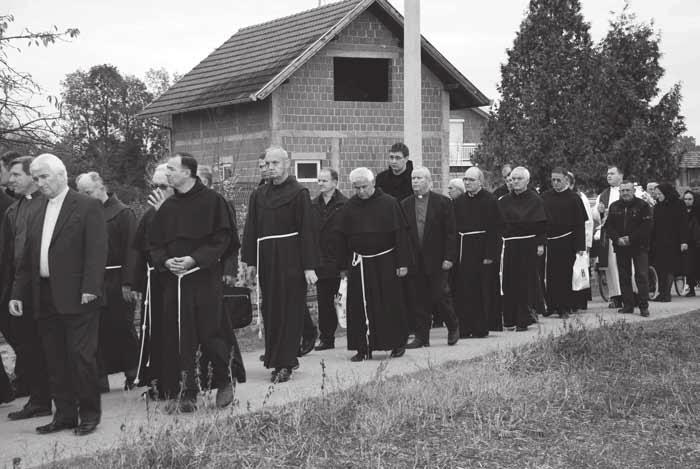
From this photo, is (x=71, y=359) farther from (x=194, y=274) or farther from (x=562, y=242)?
(x=562, y=242)

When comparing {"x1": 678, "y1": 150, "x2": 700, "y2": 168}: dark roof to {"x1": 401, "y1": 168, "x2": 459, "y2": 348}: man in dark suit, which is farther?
{"x1": 678, "y1": 150, "x2": 700, "y2": 168}: dark roof

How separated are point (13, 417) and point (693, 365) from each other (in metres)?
6.14

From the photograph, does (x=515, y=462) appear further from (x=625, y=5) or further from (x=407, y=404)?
(x=625, y=5)

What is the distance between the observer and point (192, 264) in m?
9.18

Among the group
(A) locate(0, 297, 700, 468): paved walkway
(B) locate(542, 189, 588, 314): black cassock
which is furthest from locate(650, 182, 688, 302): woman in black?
(A) locate(0, 297, 700, 468): paved walkway

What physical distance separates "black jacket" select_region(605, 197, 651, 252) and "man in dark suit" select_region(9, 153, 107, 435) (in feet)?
31.9

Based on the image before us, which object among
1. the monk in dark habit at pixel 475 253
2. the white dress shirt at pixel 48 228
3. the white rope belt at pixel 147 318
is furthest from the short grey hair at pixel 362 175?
the white dress shirt at pixel 48 228

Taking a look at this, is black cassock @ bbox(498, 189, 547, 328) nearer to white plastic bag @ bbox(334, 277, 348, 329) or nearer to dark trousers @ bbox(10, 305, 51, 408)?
white plastic bag @ bbox(334, 277, 348, 329)

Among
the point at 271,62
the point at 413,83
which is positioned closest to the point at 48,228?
the point at 413,83

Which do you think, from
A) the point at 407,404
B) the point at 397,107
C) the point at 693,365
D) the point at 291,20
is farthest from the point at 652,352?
the point at 291,20

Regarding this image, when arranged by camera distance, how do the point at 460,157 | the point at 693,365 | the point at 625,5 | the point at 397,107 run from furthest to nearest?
the point at 460,157
the point at 625,5
the point at 397,107
the point at 693,365

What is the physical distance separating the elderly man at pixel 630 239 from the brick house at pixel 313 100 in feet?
43.7

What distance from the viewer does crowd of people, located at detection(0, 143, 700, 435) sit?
337 inches

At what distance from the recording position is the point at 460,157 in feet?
209
